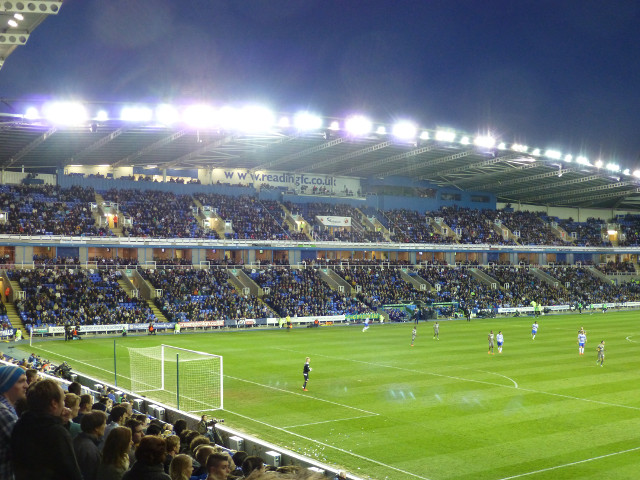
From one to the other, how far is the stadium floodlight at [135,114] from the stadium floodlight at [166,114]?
2.20ft

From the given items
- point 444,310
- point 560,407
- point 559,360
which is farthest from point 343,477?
point 444,310

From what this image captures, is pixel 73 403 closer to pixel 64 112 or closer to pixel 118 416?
pixel 118 416

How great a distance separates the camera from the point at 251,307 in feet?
184

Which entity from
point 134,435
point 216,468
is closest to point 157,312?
point 134,435

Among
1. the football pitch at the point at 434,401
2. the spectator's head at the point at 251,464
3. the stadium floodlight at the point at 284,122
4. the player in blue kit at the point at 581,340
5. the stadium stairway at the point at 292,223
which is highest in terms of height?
the stadium floodlight at the point at 284,122

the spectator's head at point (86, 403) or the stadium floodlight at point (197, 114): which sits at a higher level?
the stadium floodlight at point (197, 114)

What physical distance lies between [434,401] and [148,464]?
2051 centimetres

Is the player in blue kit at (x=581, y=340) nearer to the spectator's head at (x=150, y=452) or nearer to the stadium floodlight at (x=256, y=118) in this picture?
the stadium floodlight at (x=256, y=118)

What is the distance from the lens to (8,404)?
484 cm

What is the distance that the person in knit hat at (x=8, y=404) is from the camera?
14.7 feet

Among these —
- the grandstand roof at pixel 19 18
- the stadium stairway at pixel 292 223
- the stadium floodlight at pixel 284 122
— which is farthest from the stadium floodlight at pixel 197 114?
the grandstand roof at pixel 19 18

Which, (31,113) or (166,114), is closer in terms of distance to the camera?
(31,113)

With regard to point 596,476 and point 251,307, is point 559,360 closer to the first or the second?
point 596,476

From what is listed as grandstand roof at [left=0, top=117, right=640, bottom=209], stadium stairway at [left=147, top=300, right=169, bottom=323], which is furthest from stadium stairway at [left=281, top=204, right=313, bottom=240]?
stadium stairway at [left=147, top=300, right=169, bottom=323]
